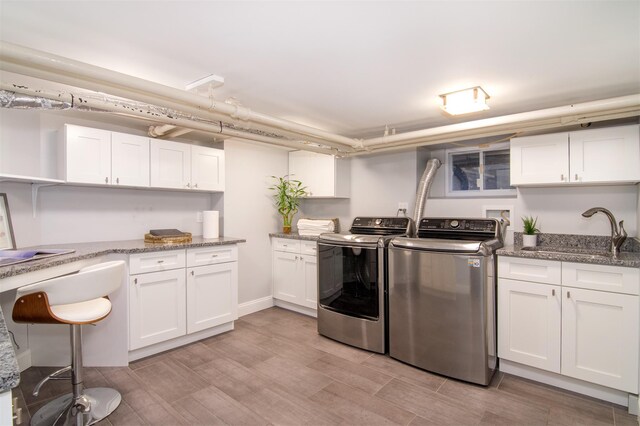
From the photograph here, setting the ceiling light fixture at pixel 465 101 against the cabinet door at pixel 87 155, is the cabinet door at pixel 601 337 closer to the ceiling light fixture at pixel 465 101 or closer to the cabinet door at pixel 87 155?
the ceiling light fixture at pixel 465 101

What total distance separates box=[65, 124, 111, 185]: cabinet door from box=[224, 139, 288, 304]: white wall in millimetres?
1291

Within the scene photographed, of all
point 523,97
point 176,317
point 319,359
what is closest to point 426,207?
point 523,97

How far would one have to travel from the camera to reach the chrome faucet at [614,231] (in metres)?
2.46

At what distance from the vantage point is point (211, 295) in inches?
130

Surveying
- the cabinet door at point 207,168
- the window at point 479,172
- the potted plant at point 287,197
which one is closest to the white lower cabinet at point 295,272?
the potted plant at point 287,197

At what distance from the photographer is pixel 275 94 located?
2562 millimetres

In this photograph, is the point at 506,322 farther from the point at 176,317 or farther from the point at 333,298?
the point at 176,317

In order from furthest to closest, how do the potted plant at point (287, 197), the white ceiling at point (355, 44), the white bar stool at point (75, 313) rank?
the potted plant at point (287, 197)
the white bar stool at point (75, 313)
the white ceiling at point (355, 44)

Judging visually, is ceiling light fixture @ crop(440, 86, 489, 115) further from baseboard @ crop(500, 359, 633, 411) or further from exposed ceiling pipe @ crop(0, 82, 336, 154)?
baseboard @ crop(500, 359, 633, 411)

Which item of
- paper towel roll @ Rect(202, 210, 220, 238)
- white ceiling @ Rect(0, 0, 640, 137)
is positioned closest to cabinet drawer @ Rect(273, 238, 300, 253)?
paper towel roll @ Rect(202, 210, 220, 238)

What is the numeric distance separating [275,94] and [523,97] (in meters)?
1.98

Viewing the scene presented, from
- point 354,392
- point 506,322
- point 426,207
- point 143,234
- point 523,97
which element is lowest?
point 354,392

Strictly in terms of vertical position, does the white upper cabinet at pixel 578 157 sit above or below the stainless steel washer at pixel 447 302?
above

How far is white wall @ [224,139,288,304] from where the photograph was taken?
3.97 meters
